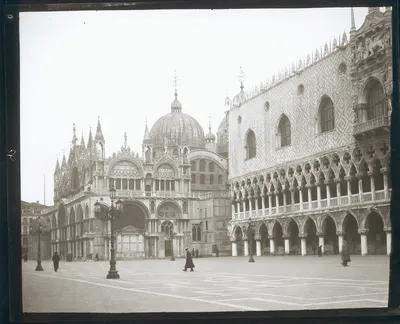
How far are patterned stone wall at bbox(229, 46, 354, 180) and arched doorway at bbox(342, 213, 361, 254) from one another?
1.27 meters

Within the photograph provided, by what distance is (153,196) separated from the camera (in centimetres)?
989

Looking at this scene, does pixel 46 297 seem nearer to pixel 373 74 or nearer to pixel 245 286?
pixel 245 286

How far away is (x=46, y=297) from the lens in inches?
301

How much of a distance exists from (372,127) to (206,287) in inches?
122

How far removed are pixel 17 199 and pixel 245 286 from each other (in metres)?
3.08

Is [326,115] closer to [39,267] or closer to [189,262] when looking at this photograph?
[189,262]

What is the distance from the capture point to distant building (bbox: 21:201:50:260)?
7.66 meters

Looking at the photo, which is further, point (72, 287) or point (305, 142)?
point (305, 142)

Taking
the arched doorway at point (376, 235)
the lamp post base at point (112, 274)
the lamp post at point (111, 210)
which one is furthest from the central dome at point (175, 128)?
the arched doorway at point (376, 235)

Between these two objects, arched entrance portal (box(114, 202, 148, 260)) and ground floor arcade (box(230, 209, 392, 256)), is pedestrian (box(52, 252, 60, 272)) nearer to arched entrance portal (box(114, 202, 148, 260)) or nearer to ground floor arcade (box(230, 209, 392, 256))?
arched entrance portal (box(114, 202, 148, 260))

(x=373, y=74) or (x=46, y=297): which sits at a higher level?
(x=373, y=74)

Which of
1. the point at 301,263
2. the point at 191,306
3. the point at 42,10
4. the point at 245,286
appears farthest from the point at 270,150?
the point at 42,10

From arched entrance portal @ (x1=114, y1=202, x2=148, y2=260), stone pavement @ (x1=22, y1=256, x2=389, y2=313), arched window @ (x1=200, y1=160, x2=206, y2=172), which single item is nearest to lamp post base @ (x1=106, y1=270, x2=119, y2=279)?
stone pavement @ (x1=22, y1=256, x2=389, y2=313)

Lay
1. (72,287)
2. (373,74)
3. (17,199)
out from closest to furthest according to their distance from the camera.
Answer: (17,199) < (72,287) < (373,74)
